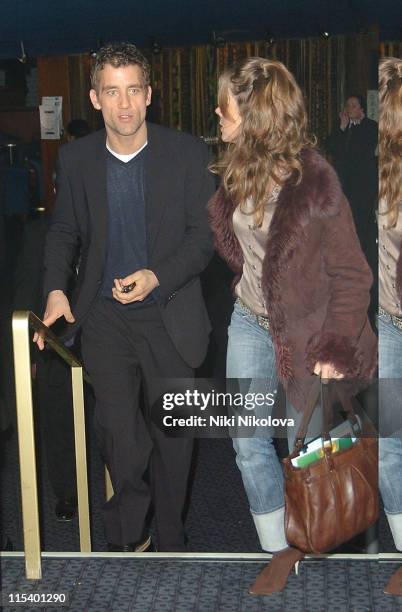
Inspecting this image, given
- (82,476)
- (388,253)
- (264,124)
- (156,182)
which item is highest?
(264,124)

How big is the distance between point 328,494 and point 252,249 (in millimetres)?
788

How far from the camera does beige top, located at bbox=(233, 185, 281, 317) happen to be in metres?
4.27

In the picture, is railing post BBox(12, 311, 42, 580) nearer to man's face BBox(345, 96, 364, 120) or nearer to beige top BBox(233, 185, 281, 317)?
beige top BBox(233, 185, 281, 317)

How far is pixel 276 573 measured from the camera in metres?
4.57

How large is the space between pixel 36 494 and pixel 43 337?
53 centimetres

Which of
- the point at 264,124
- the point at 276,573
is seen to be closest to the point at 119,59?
the point at 264,124

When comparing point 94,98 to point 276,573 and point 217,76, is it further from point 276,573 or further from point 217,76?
point 276,573

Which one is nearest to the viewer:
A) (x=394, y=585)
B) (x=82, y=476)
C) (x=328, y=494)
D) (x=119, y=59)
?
(x=328, y=494)

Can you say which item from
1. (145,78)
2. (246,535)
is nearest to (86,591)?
(246,535)

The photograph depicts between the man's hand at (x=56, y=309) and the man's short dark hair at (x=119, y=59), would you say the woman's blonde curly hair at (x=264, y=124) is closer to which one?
the man's short dark hair at (x=119, y=59)

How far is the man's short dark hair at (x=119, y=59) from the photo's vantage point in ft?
14.1

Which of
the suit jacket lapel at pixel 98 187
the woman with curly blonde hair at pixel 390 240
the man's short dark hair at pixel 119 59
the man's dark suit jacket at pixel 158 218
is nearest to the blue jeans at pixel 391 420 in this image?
the woman with curly blonde hair at pixel 390 240

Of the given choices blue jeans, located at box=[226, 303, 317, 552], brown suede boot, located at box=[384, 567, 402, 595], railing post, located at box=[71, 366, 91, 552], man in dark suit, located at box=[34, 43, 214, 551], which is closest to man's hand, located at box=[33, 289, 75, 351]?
man in dark suit, located at box=[34, 43, 214, 551]

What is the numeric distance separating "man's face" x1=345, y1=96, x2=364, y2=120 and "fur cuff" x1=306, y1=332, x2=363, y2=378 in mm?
672
